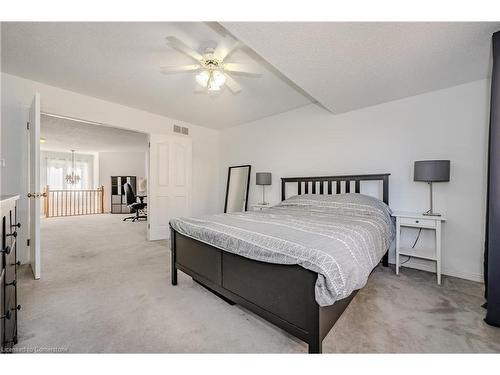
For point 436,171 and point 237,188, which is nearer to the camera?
point 436,171

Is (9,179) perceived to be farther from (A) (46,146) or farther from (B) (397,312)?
(A) (46,146)

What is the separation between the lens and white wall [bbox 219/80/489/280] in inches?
97.3

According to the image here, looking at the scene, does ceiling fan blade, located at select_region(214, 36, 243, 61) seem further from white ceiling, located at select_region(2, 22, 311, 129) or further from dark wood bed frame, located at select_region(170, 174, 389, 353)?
dark wood bed frame, located at select_region(170, 174, 389, 353)

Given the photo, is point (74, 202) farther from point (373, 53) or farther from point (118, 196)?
point (373, 53)

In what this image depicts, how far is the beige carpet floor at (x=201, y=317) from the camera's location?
1.40 meters

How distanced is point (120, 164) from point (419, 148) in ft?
33.1

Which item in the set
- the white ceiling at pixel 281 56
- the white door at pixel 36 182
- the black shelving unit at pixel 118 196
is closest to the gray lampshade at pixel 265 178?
the white ceiling at pixel 281 56

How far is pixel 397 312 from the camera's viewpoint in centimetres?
179

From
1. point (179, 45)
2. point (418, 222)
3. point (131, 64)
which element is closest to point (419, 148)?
point (418, 222)

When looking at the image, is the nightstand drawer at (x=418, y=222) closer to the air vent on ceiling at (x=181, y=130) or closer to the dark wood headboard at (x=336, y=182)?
the dark wood headboard at (x=336, y=182)

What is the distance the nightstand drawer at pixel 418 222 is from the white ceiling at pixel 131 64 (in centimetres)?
223

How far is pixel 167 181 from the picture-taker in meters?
4.44
